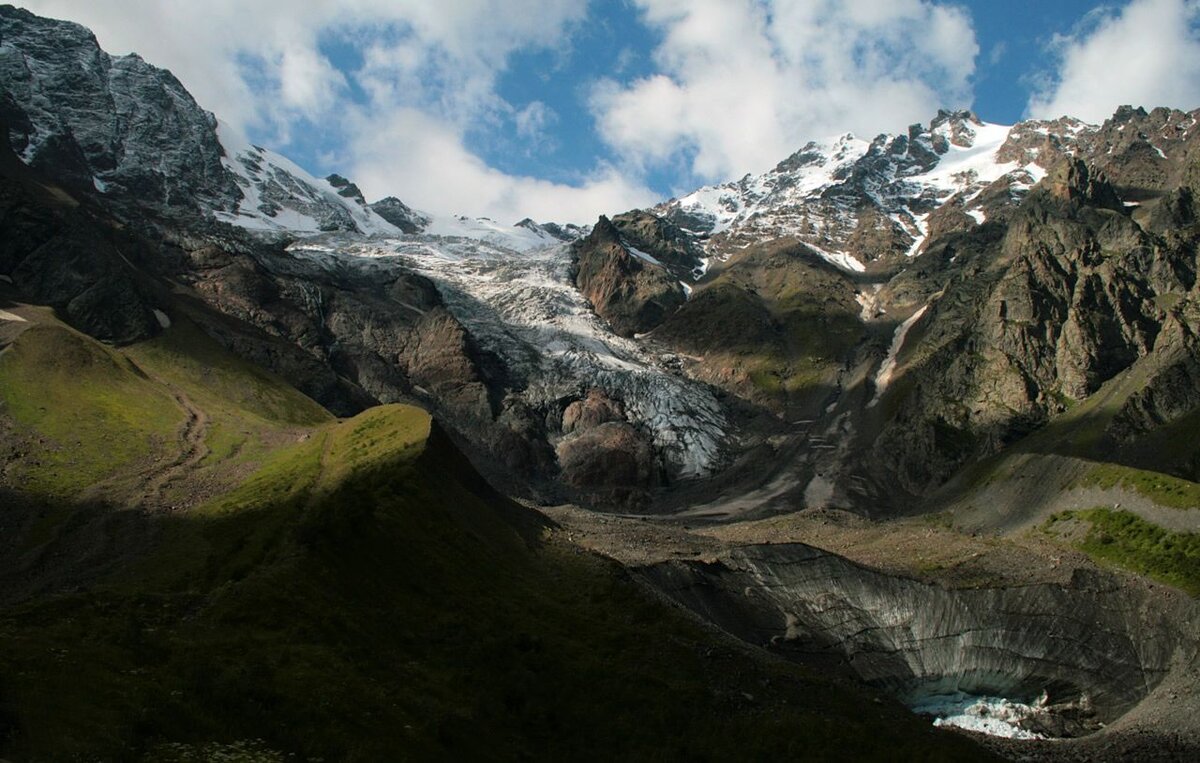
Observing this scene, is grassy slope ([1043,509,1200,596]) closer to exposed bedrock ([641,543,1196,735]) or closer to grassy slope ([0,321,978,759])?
exposed bedrock ([641,543,1196,735])

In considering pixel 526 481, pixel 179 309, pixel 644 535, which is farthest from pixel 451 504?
pixel 526 481

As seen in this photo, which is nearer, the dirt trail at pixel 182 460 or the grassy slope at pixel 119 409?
the dirt trail at pixel 182 460

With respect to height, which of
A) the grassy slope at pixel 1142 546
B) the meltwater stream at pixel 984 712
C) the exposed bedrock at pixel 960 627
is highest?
the grassy slope at pixel 1142 546

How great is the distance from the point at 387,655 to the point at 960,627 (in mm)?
49864

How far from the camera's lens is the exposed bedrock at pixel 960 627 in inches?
2360

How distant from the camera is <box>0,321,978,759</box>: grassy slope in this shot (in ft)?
74.1

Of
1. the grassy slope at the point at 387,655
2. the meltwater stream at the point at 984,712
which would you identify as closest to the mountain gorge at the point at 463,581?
the grassy slope at the point at 387,655

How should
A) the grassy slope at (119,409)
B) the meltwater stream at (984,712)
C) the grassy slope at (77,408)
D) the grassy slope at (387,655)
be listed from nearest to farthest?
the grassy slope at (387,655) → the meltwater stream at (984,712) → the grassy slope at (77,408) → the grassy slope at (119,409)

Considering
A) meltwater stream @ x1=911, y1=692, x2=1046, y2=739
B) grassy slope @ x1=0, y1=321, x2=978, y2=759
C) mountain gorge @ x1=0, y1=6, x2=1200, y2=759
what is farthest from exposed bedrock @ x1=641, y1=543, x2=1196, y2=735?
grassy slope @ x1=0, y1=321, x2=978, y2=759

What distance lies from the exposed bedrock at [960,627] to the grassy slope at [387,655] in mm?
16876

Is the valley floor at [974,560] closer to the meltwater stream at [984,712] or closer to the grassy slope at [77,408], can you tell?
the meltwater stream at [984,712]

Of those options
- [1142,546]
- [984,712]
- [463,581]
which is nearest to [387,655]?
[463,581]

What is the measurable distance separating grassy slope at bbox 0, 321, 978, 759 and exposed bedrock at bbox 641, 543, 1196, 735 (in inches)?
664

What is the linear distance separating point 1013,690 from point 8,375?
299ft
